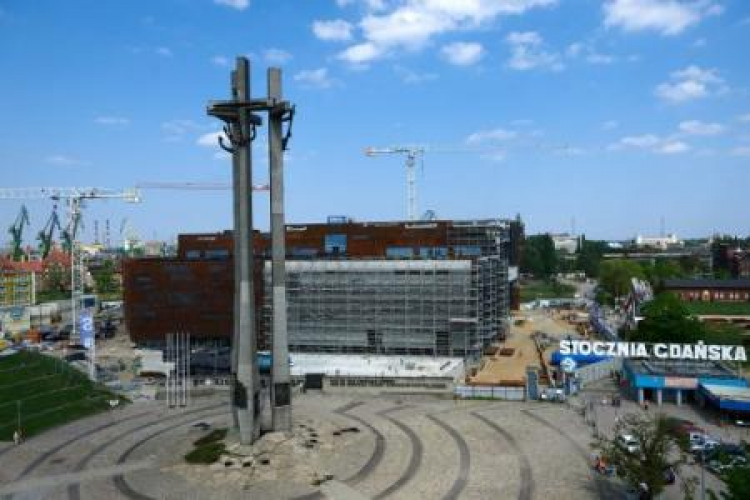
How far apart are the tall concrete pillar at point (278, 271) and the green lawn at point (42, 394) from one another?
24375 mm

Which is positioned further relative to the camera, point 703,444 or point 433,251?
point 433,251

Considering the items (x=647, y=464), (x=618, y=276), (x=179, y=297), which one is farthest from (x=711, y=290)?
(x=647, y=464)

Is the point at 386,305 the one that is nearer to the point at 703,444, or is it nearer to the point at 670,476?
the point at 703,444

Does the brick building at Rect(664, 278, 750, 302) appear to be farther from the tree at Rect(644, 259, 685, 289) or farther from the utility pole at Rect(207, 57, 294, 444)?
the utility pole at Rect(207, 57, 294, 444)

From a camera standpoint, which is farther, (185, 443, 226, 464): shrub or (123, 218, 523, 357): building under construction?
(123, 218, 523, 357): building under construction

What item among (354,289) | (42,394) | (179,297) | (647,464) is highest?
(354,289)

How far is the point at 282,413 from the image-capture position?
50625mm

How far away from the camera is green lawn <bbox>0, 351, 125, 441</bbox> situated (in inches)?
2415

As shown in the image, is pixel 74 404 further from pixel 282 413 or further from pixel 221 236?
pixel 221 236

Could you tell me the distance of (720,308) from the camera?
448 ft

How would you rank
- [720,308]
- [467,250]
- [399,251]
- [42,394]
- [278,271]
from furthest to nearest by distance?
1. [720,308]
2. [399,251]
3. [467,250]
4. [42,394]
5. [278,271]

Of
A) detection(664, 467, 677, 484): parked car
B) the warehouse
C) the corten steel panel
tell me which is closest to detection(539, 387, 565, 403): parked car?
the warehouse

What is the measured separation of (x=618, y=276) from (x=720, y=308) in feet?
78.6

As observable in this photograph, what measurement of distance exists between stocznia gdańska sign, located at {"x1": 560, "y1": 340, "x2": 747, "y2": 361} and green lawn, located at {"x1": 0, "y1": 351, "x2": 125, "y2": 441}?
173ft
